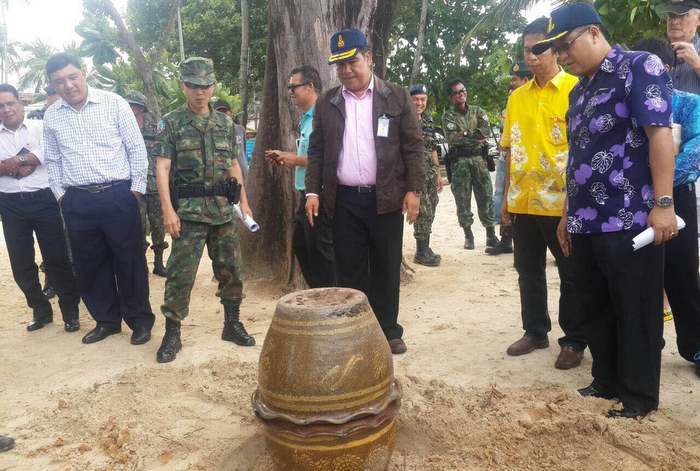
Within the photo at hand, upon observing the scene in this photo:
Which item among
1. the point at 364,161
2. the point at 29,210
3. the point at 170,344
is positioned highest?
the point at 364,161

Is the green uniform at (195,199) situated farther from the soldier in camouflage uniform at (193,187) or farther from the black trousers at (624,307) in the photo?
the black trousers at (624,307)

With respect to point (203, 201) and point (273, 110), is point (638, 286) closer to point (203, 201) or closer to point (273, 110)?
point (203, 201)

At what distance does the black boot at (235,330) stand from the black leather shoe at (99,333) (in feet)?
3.71

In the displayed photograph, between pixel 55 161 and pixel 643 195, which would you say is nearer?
pixel 643 195

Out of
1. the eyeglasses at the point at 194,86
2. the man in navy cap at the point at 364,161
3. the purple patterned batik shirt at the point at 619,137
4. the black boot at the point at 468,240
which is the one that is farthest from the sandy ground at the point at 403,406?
the black boot at the point at 468,240

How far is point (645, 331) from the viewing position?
3080 mm

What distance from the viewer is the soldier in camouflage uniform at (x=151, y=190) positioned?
7121mm

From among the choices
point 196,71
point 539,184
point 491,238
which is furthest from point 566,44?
point 491,238

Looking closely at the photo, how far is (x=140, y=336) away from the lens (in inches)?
197

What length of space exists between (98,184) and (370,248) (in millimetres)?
2298

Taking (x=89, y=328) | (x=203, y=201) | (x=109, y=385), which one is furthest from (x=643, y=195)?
(x=89, y=328)

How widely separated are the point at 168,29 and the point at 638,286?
45.8ft

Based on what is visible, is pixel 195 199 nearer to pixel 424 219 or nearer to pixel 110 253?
pixel 110 253

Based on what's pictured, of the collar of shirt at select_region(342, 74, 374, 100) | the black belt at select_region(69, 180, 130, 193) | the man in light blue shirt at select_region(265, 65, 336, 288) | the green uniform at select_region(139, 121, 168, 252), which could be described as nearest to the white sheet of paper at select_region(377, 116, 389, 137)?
the collar of shirt at select_region(342, 74, 374, 100)
